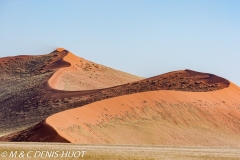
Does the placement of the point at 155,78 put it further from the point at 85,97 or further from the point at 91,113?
the point at 91,113

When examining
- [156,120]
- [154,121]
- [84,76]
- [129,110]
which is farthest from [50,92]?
[154,121]

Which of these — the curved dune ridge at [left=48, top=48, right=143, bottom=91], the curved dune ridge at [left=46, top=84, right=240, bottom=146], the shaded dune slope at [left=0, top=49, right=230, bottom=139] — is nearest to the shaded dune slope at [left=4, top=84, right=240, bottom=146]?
the curved dune ridge at [left=46, top=84, right=240, bottom=146]

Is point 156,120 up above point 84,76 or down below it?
above

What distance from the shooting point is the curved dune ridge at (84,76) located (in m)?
88.2

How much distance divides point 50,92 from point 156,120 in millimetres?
20802

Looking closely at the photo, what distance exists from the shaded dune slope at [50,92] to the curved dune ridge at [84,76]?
62.7 inches

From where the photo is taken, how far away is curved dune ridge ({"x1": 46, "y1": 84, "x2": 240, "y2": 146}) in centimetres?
5652

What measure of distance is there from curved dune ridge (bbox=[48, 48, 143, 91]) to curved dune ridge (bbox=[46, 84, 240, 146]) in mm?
20357

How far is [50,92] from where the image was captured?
259 ft

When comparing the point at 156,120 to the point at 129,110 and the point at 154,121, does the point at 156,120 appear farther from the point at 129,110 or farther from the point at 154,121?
the point at 129,110

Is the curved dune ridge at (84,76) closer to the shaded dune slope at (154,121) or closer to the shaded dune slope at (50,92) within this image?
the shaded dune slope at (50,92)

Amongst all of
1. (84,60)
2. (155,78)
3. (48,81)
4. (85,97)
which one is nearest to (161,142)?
(85,97)

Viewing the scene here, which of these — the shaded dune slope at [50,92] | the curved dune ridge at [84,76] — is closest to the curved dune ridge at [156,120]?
the shaded dune slope at [50,92]

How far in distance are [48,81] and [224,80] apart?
2547cm
